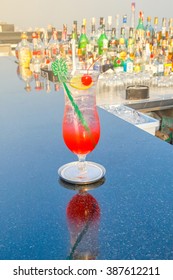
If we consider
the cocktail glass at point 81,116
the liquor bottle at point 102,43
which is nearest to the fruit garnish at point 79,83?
the cocktail glass at point 81,116

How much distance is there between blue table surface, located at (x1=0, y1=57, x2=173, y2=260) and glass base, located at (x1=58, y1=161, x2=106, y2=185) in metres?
0.02

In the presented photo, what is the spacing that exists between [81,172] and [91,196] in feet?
0.28

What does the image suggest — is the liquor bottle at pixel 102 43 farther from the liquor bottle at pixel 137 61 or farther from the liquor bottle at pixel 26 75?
the liquor bottle at pixel 26 75

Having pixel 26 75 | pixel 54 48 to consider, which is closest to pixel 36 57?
pixel 54 48

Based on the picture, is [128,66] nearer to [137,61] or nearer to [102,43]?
[137,61]

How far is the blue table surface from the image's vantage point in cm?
52

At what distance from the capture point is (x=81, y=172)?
2.40 ft

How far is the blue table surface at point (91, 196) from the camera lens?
518 mm

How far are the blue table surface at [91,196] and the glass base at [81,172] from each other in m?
0.02

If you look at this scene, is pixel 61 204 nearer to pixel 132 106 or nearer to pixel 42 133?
pixel 42 133

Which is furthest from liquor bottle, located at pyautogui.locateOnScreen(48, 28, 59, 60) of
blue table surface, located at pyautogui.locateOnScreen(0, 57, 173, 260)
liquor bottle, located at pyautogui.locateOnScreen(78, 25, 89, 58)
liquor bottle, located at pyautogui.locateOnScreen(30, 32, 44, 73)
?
blue table surface, located at pyautogui.locateOnScreen(0, 57, 173, 260)

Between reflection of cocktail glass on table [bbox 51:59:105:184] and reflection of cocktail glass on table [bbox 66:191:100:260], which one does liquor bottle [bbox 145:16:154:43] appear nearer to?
reflection of cocktail glass on table [bbox 51:59:105:184]
